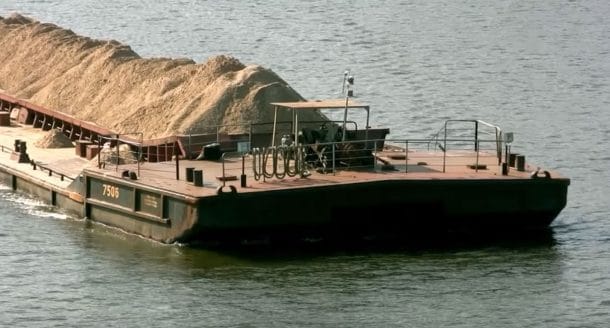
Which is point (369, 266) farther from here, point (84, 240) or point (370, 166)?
point (84, 240)

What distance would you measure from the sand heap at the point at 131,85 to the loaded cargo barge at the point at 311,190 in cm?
237

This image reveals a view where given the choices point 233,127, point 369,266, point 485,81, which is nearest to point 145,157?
point 233,127

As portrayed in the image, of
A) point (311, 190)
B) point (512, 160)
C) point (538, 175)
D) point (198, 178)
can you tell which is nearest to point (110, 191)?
point (198, 178)

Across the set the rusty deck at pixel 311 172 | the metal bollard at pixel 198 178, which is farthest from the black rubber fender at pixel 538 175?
the metal bollard at pixel 198 178

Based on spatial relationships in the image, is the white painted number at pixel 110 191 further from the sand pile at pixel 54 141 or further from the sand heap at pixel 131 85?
the sand pile at pixel 54 141

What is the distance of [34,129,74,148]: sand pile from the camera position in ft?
170

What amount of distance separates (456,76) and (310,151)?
28.1 metres

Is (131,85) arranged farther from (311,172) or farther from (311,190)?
(311,190)

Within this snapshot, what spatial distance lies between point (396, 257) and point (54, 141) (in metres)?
14.6

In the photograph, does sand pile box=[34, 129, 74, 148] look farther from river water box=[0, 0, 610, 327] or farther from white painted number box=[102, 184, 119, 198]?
white painted number box=[102, 184, 119, 198]

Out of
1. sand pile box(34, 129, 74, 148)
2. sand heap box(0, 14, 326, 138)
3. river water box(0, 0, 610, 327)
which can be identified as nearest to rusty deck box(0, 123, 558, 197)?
river water box(0, 0, 610, 327)

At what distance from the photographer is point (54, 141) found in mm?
51969

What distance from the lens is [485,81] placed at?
6806cm

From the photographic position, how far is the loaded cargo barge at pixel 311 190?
40.1 meters
